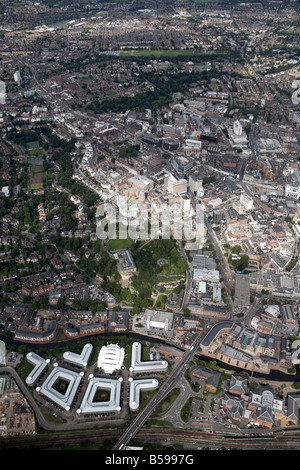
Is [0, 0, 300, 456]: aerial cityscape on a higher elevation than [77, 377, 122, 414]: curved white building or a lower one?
higher

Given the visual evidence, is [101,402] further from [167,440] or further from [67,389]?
[167,440]

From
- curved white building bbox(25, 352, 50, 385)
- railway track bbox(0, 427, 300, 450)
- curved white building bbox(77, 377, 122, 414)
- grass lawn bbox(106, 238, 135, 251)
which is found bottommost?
railway track bbox(0, 427, 300, 450)

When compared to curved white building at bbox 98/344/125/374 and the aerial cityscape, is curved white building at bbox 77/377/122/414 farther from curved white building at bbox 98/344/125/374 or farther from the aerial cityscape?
curved white building at bbox 98/344/125/374

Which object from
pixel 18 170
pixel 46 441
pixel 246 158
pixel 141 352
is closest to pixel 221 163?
pixel 246 158

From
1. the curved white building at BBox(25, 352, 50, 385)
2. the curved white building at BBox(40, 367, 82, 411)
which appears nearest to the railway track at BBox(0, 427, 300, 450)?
the curved white building at BBox(40, 367, 82, 411)

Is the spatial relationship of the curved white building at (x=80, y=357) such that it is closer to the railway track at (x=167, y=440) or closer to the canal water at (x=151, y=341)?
the canal water at (x=151, y=341)

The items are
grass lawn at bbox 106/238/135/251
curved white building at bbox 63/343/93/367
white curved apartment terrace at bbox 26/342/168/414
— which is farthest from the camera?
grass lawn at bbox 106/238/135/251

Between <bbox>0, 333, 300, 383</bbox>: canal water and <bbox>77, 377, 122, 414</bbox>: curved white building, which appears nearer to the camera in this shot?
<bbox>77, 377, 122, 414</bbox>: curved white building

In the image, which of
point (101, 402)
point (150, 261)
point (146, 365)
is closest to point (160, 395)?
point (146, 365)

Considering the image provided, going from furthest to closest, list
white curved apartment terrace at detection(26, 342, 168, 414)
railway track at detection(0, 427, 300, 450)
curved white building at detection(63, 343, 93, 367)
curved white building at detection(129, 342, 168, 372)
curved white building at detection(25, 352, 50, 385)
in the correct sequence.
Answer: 1. curved white building at detection(63, 343, 93, 367)
2. curved white building at detection(129, 342, 168, 372)
3. curved white building at detection(25, 352, 50, 385)
4. white curved apartment terrace at detection(26, 342, 168, 414)
5. railway track at detection(0, 427, 300, 450)
